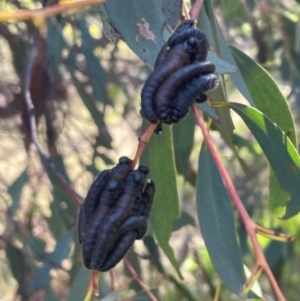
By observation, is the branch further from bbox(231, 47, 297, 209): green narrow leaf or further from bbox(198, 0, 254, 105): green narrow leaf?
bbox(231, 47, 297, 209): green narrow leaf

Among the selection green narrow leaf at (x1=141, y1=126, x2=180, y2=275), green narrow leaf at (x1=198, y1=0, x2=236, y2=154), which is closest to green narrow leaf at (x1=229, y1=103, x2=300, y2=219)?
green narrow leaf at (x1=198, y1=0, x2=236, y2=154)

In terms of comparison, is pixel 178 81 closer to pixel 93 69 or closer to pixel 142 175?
pixel 142 175

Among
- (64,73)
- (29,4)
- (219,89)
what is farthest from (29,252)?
(219,89)

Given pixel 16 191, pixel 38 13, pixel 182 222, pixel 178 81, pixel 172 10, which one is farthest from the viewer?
pixel 16 191

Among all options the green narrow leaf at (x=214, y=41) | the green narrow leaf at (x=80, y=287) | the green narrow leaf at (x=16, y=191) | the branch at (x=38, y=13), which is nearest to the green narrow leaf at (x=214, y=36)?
the green narrow leaf at (x=214, y=41)

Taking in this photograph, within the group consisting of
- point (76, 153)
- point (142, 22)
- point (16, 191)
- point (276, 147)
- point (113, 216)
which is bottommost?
point (113, 216)

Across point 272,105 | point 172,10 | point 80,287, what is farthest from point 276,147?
point 80,287
